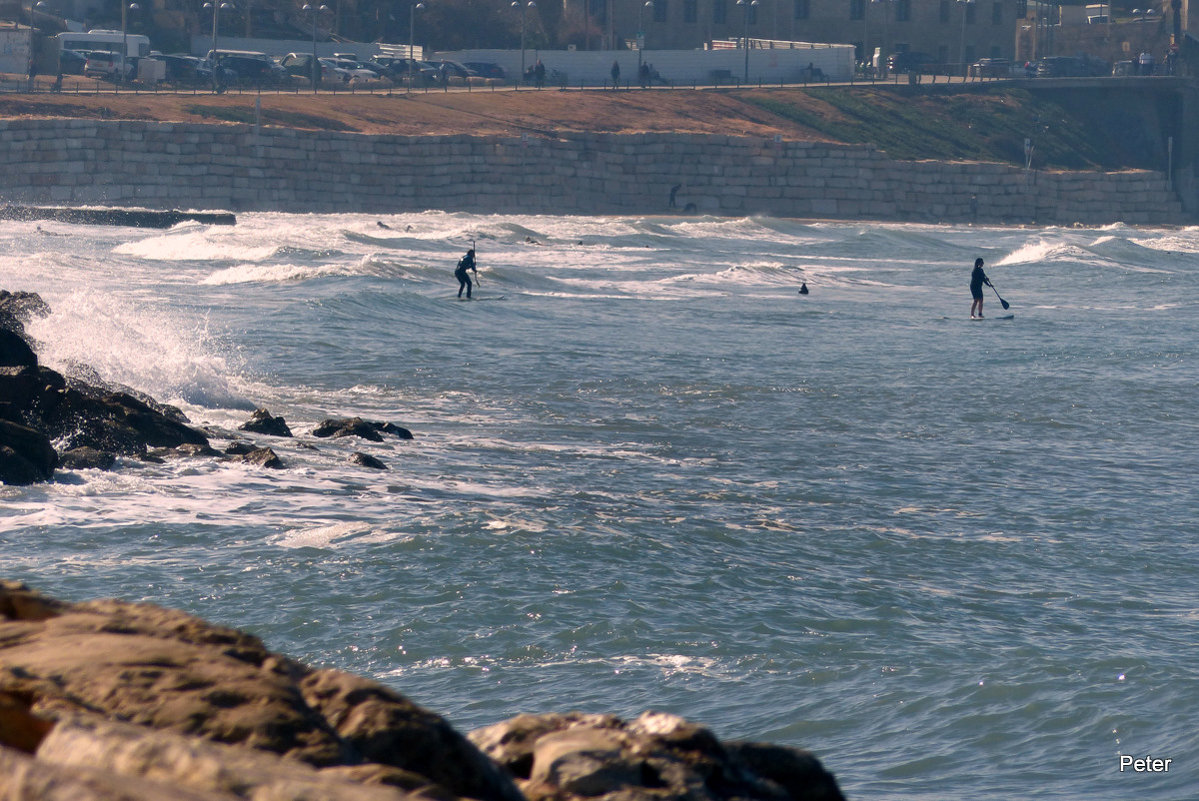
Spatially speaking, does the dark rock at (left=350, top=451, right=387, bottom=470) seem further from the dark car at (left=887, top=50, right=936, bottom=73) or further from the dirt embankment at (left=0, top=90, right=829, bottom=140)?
the dark car at (left=887, top=50, right=936, bottom=73)

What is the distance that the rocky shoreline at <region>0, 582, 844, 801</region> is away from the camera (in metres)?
2.78

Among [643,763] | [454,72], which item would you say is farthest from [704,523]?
[454,72]

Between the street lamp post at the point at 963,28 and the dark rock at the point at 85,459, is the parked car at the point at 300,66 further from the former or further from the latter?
the dark rock at the point at 85,459

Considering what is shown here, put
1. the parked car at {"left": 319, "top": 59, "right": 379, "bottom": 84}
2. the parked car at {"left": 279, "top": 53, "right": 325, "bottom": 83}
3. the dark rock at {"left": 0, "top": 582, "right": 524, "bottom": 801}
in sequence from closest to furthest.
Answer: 1. the dark rock at {"left": 0, "top": 582, "right": 524, "bottom": 801}
2. the parked car at {"left": 319, "top": 59, "right": 379, "bottom": 84}
3. the parked car at {"left": 279, "top": 53, "right": 325, "bottom": 83}

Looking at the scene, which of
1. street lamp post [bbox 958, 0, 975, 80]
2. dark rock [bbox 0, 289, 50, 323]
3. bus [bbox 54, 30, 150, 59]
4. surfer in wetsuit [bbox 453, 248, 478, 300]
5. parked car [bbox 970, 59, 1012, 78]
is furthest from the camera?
street lamp post [bbox 958, 0, 975, 80]

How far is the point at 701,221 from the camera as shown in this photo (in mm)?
60125

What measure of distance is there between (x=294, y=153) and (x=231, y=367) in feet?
126

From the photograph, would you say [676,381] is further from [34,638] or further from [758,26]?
[758,26]

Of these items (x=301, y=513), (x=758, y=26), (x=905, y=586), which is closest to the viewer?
(x=905, y=586)

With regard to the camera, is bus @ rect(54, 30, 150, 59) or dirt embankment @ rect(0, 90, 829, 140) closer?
dirt embankment @ rect(0, 90, 829, 140)

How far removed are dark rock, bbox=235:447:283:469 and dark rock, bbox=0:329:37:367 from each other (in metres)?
2.59

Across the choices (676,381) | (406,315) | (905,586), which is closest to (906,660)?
(905,586)

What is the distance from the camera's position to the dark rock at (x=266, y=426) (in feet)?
51.2

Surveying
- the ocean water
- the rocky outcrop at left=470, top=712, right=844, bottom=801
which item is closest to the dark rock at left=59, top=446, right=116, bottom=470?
the ocean water
